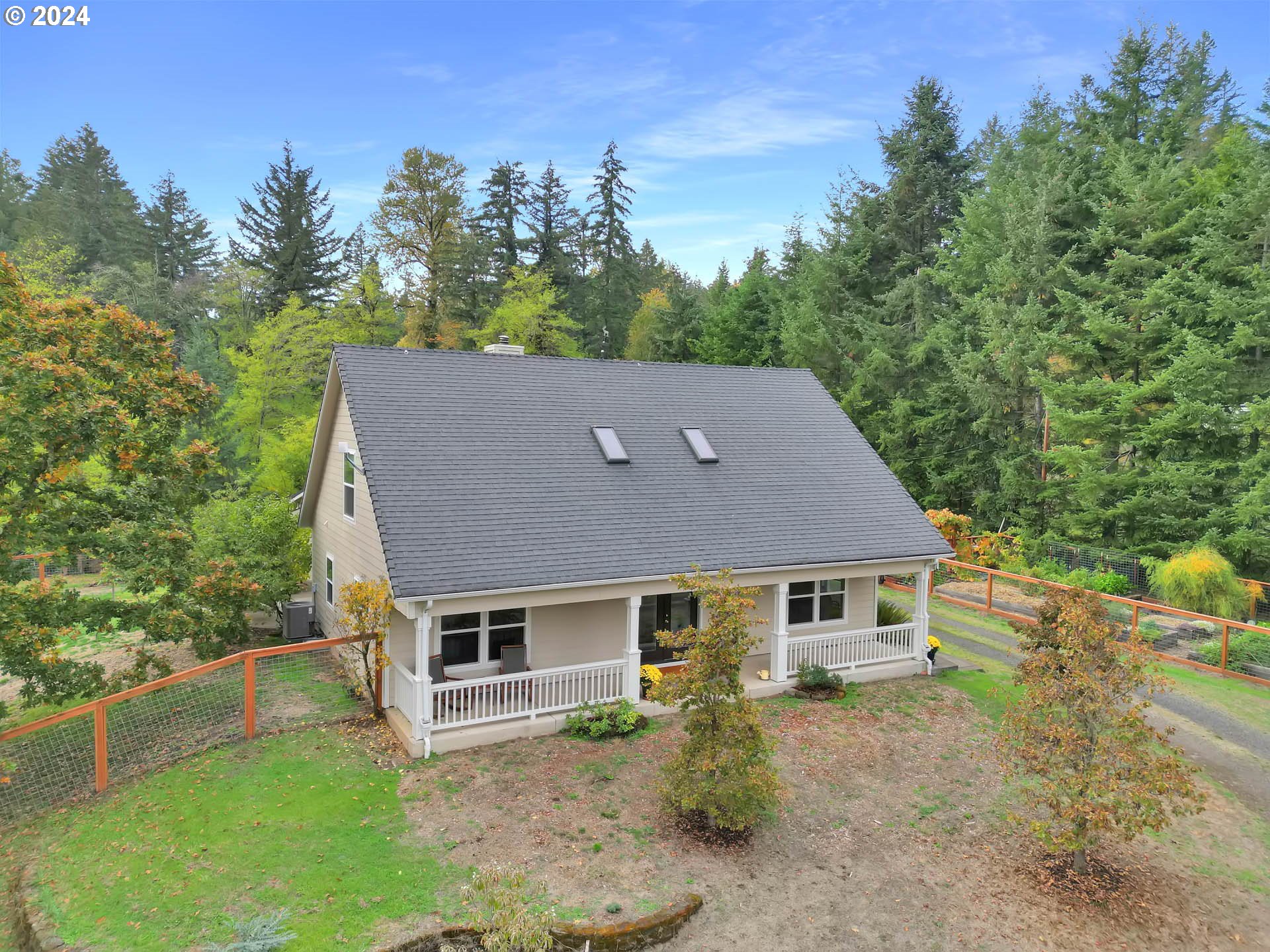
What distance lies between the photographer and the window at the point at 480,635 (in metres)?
11.3

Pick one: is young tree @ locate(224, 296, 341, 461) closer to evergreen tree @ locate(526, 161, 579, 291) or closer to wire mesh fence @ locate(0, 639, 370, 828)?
evergreen tree @ locate(526, 161, 579, 291)

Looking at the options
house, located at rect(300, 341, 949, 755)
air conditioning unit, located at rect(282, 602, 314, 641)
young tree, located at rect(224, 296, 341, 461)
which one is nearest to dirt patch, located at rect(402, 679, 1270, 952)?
A: house, located at rect(300, 341, 949, 755)

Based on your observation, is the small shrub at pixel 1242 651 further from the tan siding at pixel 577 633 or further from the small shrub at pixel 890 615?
the tan siding at pixel 577 633

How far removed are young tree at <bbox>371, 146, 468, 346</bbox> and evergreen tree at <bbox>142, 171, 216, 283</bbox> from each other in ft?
83.6

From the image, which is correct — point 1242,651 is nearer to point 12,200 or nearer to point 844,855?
point 844,855

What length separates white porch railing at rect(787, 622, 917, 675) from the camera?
12.7 meters

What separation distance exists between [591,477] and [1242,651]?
13.5m

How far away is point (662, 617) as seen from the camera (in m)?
13.2

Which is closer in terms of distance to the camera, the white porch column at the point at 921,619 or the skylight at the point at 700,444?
the white porch column at the point at 921,619

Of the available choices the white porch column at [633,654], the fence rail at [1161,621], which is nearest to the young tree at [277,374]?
the white porch column at [633,654]

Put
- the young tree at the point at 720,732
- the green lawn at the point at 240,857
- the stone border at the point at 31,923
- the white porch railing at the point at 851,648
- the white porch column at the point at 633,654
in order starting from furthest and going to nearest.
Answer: the white porch railing at the point at 851,648 < the white porch column at the point at 633,654 < the young tree at the point at 720,732 < the green lawn at the point at 240,857 < the stone border at the point at 31,923

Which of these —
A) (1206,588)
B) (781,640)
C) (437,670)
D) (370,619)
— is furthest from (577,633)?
(1206,588)

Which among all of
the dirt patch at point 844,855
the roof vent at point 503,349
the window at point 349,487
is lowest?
the dirt patch at point 844,855

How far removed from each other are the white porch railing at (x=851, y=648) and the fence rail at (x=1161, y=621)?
1.96 meters
